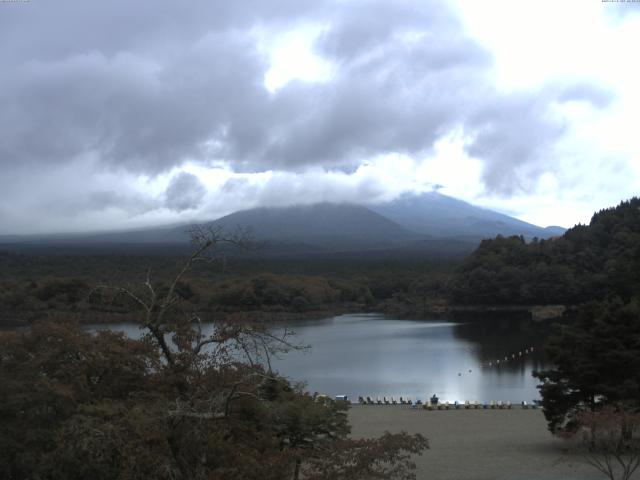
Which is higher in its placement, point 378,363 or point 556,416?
point 556,416

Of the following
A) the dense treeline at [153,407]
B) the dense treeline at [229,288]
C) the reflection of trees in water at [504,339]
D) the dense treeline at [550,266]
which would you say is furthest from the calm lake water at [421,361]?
the dense treeline at [153,407]

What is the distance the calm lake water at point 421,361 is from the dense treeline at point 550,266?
8637 millimetres

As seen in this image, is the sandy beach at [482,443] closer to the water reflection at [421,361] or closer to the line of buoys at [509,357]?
the water reflection at [421,361]

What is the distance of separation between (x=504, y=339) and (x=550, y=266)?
19.2 m

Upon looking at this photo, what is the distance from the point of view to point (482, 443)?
42.6 feet

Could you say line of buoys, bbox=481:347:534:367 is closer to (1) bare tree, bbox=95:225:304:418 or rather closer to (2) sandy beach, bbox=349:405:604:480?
(2) sandy beach, bbox=349:405:604:480

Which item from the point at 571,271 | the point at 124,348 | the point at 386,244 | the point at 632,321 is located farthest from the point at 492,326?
the point at 386,244

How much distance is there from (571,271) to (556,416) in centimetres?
4020

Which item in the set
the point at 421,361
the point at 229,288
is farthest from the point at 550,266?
the point at 421,361

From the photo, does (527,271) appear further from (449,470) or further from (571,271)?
(449,470)

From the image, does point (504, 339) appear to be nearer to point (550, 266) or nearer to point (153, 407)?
point (550, 266)

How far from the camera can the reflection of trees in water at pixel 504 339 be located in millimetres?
26703

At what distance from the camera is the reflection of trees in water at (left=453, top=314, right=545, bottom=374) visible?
26.7 metres

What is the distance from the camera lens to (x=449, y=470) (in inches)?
422
